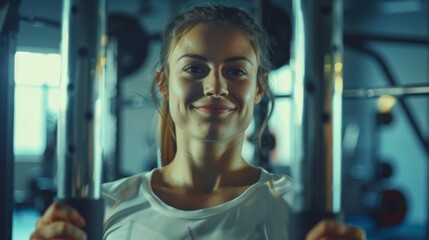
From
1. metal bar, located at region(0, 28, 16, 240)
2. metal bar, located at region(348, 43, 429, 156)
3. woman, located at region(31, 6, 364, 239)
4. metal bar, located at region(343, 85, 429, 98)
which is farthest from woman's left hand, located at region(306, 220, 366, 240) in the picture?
metal bar, located at region(348, 43, 429, 156)

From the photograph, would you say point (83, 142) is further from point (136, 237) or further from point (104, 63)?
point (136, 237)

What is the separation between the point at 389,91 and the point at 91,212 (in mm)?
1640

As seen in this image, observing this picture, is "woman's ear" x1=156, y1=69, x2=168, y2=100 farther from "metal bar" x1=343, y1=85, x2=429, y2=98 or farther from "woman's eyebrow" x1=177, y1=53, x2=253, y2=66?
"metal bar" x1=343, y1=85, x2=429, y2=98

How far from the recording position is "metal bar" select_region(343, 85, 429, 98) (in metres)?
1.83

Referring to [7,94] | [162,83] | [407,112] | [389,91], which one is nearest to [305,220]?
[162,83]

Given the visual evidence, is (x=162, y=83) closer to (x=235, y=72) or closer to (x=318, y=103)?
(x=235, y=72)

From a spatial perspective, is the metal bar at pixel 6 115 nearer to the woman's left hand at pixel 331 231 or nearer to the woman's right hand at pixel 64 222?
the woman's right hand at pixel 64 222

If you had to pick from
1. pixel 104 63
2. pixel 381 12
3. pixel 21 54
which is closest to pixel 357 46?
pixel 21 54

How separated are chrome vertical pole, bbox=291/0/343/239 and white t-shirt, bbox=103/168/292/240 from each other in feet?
0.61

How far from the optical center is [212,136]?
555 millimetres

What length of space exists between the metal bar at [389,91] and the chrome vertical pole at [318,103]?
1504 millimetres

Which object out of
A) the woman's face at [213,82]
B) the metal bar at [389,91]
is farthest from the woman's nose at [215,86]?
the metal bar at [389,91]

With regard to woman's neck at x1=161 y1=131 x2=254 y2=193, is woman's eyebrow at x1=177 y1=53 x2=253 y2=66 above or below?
above

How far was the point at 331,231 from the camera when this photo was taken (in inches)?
14.5
